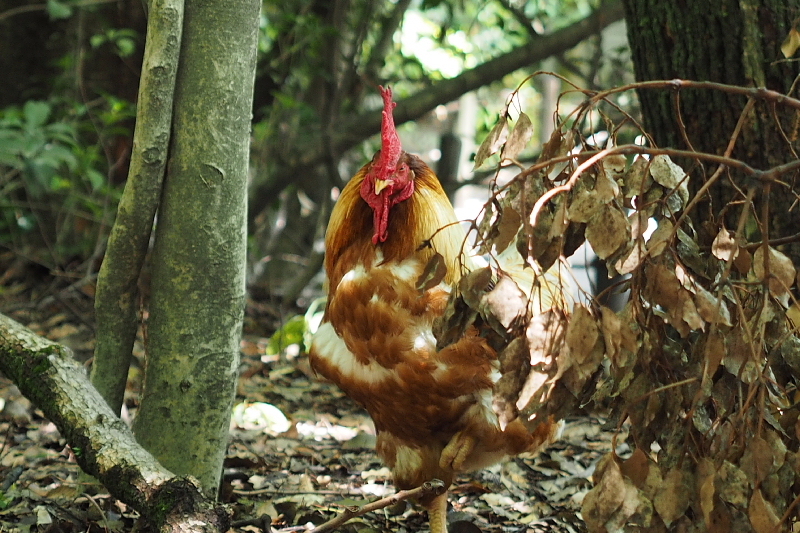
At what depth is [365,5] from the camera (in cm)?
591

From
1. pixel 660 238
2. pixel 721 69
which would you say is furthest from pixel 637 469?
pixel 721 69

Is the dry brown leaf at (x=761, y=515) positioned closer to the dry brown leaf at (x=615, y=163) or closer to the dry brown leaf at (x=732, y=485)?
the dry brown leaf at (x=732, y=485)

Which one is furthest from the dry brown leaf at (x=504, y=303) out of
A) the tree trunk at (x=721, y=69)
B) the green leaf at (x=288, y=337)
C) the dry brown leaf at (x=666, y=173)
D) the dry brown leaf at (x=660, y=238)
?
the green leaf at (x=288, y=337)

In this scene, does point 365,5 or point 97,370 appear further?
point 365,5

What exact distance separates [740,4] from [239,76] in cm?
183

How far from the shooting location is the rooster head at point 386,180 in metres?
2.86

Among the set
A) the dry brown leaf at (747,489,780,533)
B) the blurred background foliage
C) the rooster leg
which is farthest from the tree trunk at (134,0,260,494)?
the blurred background foliage

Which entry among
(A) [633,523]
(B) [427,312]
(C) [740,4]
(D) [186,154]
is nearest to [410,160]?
(B) [427,312]

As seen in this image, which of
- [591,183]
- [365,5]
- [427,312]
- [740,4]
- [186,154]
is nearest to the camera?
[591,183]

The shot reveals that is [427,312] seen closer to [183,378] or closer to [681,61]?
[183,378]

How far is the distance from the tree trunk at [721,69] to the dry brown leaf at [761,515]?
1.62 m

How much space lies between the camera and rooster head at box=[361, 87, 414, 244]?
286 cm

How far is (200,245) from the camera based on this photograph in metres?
2.53

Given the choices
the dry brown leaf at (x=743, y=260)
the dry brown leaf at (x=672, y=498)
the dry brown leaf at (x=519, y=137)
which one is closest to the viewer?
the dry brown leaf at (x=672, y=498)
